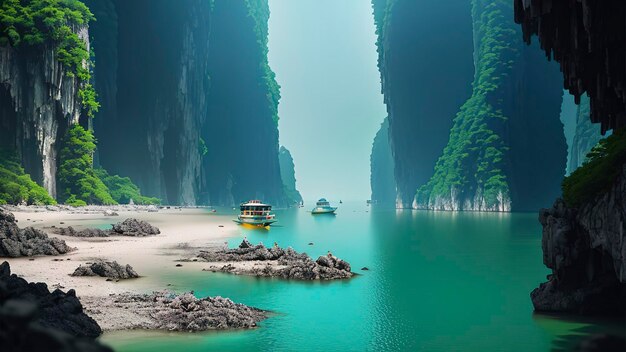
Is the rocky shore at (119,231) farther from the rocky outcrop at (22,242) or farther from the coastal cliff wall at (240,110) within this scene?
the coastal cliff wall at (240,110)

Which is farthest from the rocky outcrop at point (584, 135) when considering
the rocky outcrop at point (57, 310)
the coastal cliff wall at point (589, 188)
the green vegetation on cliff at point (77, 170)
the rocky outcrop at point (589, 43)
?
the rocky outcrop at point (57, 310)

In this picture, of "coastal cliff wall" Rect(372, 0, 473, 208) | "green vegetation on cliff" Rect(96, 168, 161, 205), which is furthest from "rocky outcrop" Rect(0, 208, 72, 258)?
"coastal cliff wall" Rect(372, 0, 473, 208)

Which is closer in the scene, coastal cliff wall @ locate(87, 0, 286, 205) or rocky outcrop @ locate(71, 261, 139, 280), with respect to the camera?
rocky outcrop @ locate(71, 261, 139, 280)

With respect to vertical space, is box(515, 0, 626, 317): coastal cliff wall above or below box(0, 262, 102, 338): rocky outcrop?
above

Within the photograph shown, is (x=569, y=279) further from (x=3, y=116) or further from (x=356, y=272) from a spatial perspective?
(x=3, y=116)

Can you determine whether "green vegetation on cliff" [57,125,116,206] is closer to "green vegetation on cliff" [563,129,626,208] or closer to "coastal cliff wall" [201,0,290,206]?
"green vegetation on cliff" [563,129,626,208]

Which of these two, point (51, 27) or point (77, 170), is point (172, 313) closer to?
point (51, 27)
